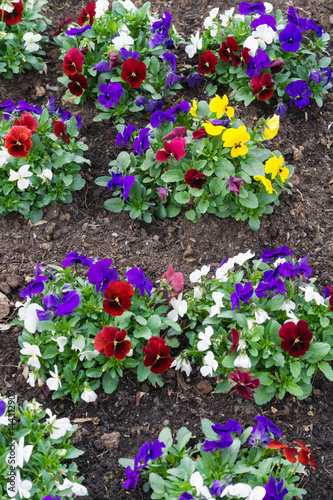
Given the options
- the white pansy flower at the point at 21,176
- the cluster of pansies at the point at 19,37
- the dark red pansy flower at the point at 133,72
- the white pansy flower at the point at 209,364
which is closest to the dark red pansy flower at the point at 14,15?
the cluster of pansies at the point at 19,37

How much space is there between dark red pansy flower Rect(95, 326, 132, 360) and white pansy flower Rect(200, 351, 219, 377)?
0.41m

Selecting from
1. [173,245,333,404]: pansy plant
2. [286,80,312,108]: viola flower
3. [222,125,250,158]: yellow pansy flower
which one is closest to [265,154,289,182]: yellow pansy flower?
[222,125,250,158]: yellow pansy flower

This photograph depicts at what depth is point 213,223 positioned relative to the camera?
3.97m

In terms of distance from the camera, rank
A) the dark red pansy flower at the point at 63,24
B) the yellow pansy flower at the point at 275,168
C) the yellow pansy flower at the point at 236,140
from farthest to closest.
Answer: the dark red pansy flower at the point at 63,24 → the yellow pansy flower at the point at 275,168 → the yellow pansy flower at the point at 236,140

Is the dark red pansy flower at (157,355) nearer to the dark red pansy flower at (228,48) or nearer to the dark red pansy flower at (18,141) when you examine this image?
the dark red pansy flower at (18,141)

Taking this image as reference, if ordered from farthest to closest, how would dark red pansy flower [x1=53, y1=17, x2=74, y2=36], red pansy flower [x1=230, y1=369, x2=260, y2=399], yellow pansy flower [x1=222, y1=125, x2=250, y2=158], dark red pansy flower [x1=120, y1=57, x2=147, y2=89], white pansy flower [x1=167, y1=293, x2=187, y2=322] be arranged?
dark red pansy flower [x1=53, y1=17, x2=74, y2=36] < dark red pansy flower [x1=120, y1=57, x2=147, y2=89] < yellow pansy flower [x1=222, y1=125, x2=250, y2=158] < white pansy flower [x1=167, y1=293, x2=187, y2=322] < red pansy flower [x1=230, y1=369, x2=260, y2=399]

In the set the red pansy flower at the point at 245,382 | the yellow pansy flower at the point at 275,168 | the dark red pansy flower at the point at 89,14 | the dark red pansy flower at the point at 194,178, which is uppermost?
the dark red pansy flower at the point at 89,14

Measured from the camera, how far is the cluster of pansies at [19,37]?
4609 mm

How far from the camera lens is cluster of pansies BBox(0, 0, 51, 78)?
4.61m

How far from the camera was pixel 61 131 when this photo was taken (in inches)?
152

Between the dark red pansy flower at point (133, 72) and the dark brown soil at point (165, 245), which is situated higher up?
the dark red pansy flower at point (133, 72)

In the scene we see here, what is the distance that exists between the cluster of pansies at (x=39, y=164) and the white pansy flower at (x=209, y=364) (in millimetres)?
1549

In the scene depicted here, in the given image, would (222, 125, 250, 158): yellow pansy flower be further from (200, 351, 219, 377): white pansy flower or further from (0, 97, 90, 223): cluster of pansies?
(200, 351, 219, 377): white pansy flower

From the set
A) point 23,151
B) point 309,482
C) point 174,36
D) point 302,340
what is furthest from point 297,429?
point 174,36
